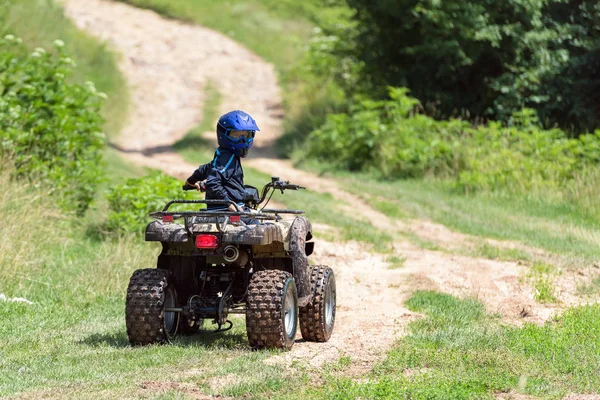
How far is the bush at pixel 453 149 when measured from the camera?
17.6 m

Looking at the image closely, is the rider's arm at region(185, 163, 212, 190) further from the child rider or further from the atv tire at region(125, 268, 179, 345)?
the atv tire at region(125, 268, 179, 345)

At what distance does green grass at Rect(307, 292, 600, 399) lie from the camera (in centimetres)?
623

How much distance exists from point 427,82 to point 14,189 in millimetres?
13131

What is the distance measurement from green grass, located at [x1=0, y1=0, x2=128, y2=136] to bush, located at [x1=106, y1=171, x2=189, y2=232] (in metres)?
6.10

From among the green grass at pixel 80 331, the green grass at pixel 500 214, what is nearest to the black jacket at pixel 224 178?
the green grass at pixel 80 331

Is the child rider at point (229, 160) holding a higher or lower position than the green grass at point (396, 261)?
higher

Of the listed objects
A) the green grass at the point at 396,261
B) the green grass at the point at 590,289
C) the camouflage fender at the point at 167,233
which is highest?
the camouflage fender at the point at 167,233

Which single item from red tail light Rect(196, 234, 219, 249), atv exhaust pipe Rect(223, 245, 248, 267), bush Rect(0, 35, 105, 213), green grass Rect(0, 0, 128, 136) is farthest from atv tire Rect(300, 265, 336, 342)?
green grass Rect(0, 0, 128, 136)

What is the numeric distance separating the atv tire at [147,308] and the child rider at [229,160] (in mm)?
773

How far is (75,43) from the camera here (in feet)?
95.2

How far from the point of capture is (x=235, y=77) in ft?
111

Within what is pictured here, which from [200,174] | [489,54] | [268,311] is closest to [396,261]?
[200,174]

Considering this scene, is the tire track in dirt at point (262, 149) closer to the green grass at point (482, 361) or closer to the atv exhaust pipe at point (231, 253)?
the green grass at point (482, 361)

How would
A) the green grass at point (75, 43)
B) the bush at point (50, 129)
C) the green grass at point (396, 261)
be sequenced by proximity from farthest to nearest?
the green grass at point (75, 43)
the bush at point (50, 129)
the green grass at point (396, 261)
